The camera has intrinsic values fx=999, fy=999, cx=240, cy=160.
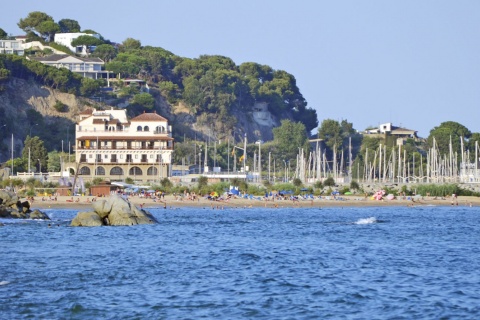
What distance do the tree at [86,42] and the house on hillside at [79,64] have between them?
495 inches

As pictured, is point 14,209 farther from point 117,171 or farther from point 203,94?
point 203,94

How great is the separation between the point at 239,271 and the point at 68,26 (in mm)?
164907

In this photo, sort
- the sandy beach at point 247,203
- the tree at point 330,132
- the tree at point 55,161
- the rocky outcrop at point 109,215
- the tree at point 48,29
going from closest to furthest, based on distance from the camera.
→ 1. the rocky outcrop at point 109,215
2. the sandy beach at point 247,203
3. the tree at point 55,161
4. the tree at point 330,132
5. the tree at point 48,29

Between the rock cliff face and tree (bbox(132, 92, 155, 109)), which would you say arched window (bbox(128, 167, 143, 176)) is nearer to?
the rock cliff face

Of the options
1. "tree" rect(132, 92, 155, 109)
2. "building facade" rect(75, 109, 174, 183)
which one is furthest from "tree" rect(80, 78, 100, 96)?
"building facade" rect(75, 109, 174, 183)

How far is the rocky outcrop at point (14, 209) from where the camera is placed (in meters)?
68.1

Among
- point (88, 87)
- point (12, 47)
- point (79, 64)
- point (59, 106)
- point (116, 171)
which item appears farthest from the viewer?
point (12, 47)

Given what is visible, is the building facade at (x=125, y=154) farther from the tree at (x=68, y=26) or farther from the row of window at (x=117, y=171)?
the tree at (x=68, y=26)

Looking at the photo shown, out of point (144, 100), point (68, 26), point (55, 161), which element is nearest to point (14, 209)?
point (55, 161)

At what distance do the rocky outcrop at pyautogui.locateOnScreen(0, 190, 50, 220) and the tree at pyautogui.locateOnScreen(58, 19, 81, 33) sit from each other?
129 m

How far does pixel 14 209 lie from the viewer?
228 ft

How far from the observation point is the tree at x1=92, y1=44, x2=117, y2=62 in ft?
594

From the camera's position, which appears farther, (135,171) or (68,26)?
(68,26)

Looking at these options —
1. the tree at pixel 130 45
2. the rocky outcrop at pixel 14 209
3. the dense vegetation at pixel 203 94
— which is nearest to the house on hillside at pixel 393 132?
the dense vegetation at pixel 203 94
